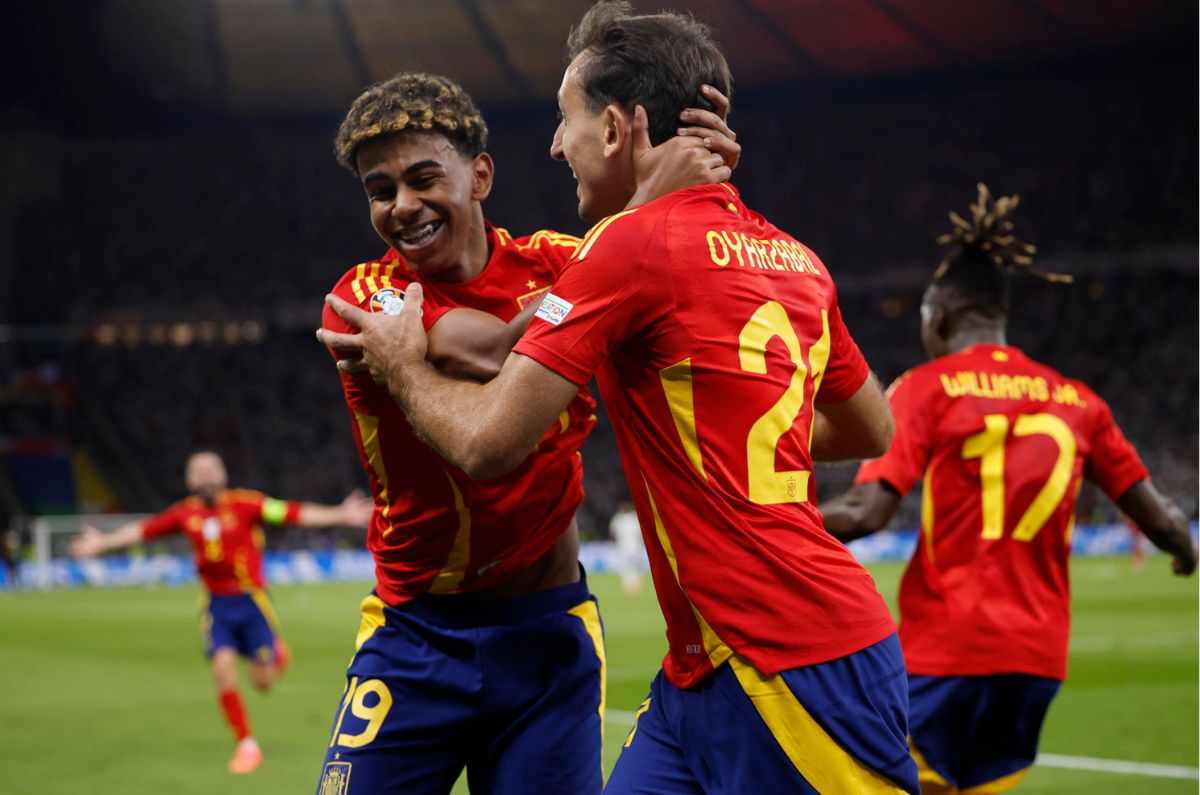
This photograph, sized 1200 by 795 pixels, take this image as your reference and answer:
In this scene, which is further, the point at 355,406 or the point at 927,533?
the point at 927,533

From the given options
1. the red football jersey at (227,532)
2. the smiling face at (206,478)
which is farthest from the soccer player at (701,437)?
the smiling face at (206,478)

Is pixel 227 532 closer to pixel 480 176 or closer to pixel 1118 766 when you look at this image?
pixel 1118 766

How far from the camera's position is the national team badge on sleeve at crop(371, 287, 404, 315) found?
3.05m

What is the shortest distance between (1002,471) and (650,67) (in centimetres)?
284

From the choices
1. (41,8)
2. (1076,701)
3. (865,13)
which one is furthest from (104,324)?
(1076,701)

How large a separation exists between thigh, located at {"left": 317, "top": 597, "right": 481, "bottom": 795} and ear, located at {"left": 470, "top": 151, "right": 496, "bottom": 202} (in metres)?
1.13

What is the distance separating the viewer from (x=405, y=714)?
11.3ft

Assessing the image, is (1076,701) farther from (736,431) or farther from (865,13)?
(865,13)

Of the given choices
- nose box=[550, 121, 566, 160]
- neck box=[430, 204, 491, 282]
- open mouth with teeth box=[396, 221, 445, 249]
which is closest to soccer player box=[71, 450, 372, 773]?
neck box=[430, 204, 491, 282]

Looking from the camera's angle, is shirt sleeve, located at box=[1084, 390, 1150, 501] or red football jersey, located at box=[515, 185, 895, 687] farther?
shirt sleeve, located at box=[1084, 390, 1150, 501]

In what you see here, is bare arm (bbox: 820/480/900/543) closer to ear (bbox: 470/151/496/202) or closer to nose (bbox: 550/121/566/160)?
ear (bbox: 470/151/496/202)

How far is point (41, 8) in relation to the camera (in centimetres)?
3003

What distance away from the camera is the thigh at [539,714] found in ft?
11.6

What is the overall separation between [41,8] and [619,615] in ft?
65.3
